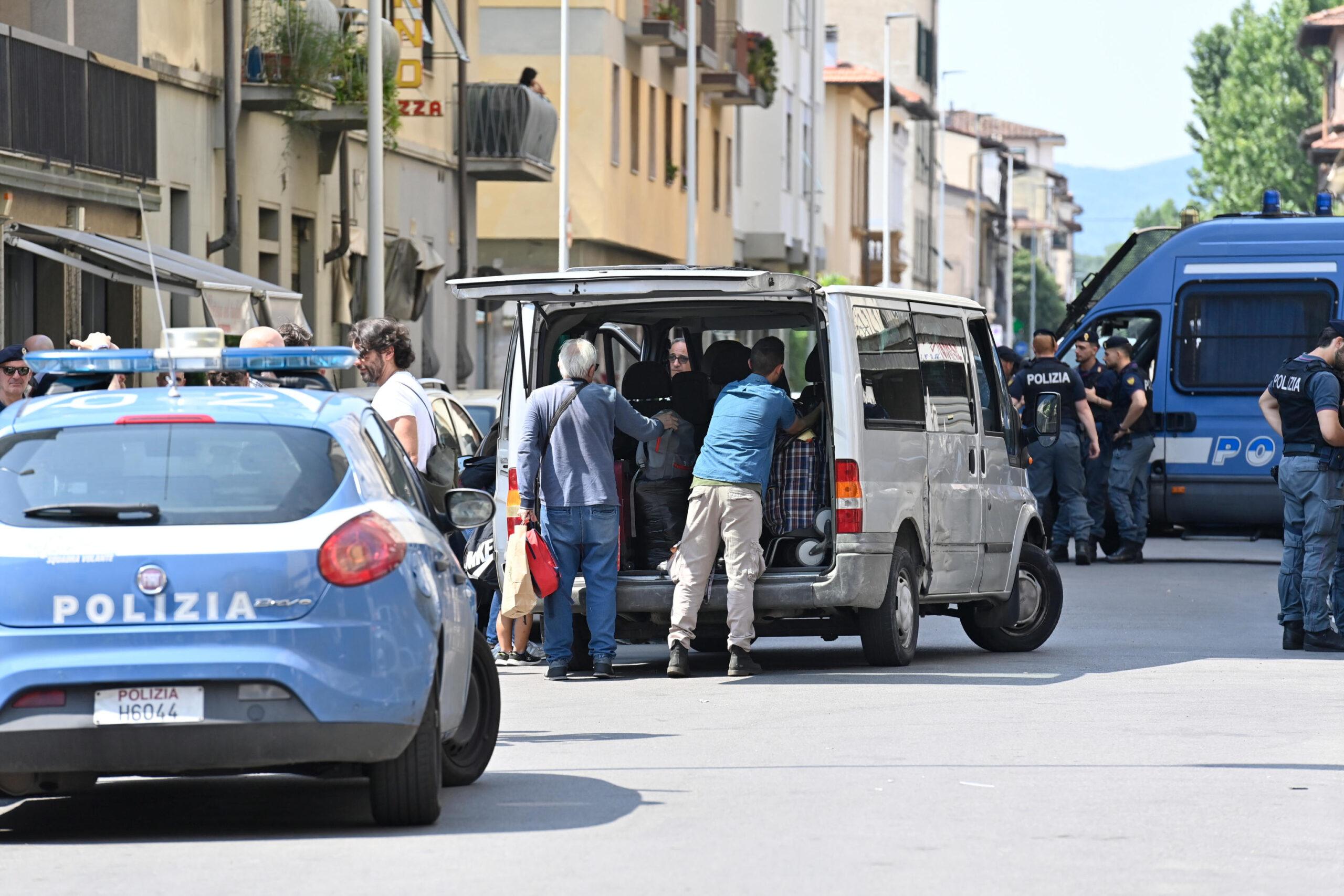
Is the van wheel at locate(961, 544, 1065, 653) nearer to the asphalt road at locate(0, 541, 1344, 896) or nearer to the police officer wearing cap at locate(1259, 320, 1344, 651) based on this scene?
the asphalt road at locate(0, 541, 1344, 896)

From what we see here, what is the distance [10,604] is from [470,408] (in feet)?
43.5

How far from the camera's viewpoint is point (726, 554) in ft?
44.0

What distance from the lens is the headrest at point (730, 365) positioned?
1477cm

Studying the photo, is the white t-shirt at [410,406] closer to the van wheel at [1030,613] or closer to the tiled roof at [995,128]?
the van wheel at [1030,613]

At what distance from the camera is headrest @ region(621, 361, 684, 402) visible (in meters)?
14.8

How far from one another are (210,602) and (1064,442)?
15372 millimetres

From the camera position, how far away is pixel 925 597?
1426 cm

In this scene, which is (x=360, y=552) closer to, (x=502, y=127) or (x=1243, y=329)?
(x=1243, y=329)

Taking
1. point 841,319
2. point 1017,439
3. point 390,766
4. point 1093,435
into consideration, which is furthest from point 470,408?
point 390,766

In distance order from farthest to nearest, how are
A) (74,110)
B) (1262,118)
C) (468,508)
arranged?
(1262,118) → (74,110) → (468,508)

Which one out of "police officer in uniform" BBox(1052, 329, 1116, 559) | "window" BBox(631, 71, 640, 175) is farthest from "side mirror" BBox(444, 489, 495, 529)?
"window" BBox(631, 71, 640, 175)

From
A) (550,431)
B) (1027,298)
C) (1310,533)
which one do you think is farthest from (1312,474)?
(1027,298)

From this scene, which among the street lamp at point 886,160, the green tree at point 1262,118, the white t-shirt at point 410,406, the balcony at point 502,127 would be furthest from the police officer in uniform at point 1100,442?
the green tree at point 1262,118

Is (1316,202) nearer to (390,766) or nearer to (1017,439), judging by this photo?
(1017,439)
